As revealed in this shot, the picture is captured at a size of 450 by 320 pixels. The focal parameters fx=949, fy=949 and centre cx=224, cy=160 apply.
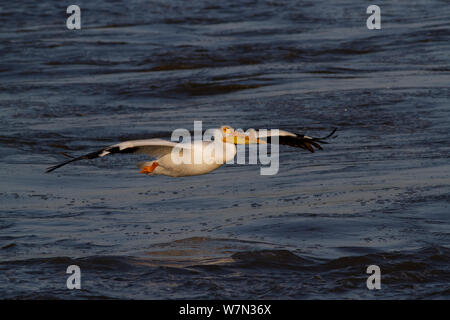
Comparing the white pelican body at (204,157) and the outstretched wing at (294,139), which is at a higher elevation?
the outstretched wing at (294,139)

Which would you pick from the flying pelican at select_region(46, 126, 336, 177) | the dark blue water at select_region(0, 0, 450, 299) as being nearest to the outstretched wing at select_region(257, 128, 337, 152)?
the flying pelican at select_region(46, 126, 336, 177)

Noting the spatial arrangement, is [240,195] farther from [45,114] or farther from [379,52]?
[379,52]

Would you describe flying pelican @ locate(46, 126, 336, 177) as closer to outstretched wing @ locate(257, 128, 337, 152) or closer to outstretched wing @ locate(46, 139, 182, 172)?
outstretched wing @ locate(257, 128, 337, 152)

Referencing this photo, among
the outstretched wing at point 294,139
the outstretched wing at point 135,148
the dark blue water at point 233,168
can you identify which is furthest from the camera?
the outstretched wing at point 294,139

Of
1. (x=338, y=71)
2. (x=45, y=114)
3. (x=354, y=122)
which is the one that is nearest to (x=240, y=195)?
(x=354, y=122)

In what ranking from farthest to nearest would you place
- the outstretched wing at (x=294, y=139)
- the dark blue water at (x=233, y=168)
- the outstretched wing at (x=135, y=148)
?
the outstretched wing at (x=294, y=139) < the dark blue water at (x=233, y=168) < the outstretched wing at (x=135, y=148)

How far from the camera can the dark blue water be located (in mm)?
9211

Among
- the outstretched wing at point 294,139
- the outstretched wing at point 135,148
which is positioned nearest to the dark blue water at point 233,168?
the outstretched wing at point 294,139

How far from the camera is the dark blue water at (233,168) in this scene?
363 inches

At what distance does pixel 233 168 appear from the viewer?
12781 millimetres

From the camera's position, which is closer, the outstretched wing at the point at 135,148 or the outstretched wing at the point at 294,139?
the outstretched wing at the point at 135,148

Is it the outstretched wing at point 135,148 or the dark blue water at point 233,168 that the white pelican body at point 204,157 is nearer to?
the outstretched wing at point 135,148

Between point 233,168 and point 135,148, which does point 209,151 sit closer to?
point 135,148

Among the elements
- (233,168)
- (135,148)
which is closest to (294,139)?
(135,148)
